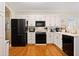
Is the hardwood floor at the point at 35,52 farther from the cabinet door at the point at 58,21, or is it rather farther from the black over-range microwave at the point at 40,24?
the cabinet door at the point at 58,21

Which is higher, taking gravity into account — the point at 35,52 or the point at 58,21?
the point at 58,21

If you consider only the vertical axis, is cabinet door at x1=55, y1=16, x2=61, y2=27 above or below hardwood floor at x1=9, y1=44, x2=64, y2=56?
above

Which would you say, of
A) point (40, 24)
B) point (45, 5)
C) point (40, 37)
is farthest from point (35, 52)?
point (40, 24)

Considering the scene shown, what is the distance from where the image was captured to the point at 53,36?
8.95 meters

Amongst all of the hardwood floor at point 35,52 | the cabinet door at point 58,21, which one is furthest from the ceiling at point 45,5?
the hardwood floor at point 35,52

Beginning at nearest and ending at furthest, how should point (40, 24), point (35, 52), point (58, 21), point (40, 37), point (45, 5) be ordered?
point (35, 52) → point (45, 5) → point (40, 37) → point (40, 24) → point (58, 21)

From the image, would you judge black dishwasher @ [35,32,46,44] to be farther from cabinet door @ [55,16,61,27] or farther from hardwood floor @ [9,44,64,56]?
hardwood floor @ [9,44,64,56]

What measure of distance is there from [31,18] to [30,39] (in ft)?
4.47

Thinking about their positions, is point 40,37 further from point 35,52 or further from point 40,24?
Answer: point 35,52

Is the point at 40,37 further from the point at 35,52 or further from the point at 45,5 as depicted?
the point at 45,5

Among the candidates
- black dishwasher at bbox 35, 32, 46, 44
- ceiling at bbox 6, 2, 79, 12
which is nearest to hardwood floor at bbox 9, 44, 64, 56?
black dishwasher at bbox 35, 32, 46, 44

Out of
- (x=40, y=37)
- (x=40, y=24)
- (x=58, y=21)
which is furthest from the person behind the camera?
(x=58, y=21)

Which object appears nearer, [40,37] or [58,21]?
[40,37]

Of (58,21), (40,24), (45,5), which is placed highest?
(45,5)
